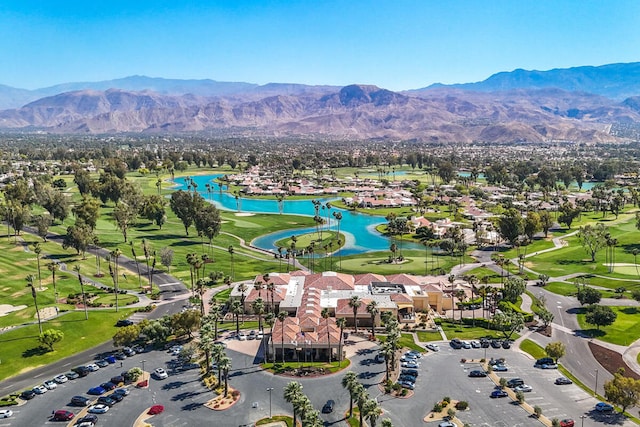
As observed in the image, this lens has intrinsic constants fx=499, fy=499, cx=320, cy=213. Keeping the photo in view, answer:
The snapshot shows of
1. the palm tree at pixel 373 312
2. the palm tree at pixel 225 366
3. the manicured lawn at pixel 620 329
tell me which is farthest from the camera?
the palm tree at pixel 373 312

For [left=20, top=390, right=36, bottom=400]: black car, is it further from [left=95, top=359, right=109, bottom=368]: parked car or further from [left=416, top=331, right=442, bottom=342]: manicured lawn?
[left=416, top=331, right=442, bottom=342]: manicured lawn

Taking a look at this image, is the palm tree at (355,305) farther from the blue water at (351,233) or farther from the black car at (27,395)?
the blue water at (351,233)

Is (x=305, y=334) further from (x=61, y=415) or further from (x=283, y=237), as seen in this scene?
(x=283, y=237)

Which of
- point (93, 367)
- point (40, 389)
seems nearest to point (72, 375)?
point (93, 367)

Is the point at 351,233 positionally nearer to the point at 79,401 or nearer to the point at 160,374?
the point at 160,374

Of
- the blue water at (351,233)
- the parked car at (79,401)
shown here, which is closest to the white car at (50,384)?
the parked car at (79,401)

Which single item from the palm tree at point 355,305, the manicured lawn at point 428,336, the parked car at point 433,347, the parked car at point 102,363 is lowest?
the manicured lawn at point 428,336

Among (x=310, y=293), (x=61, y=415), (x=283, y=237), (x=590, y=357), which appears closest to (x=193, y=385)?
(x=61, y=415)
